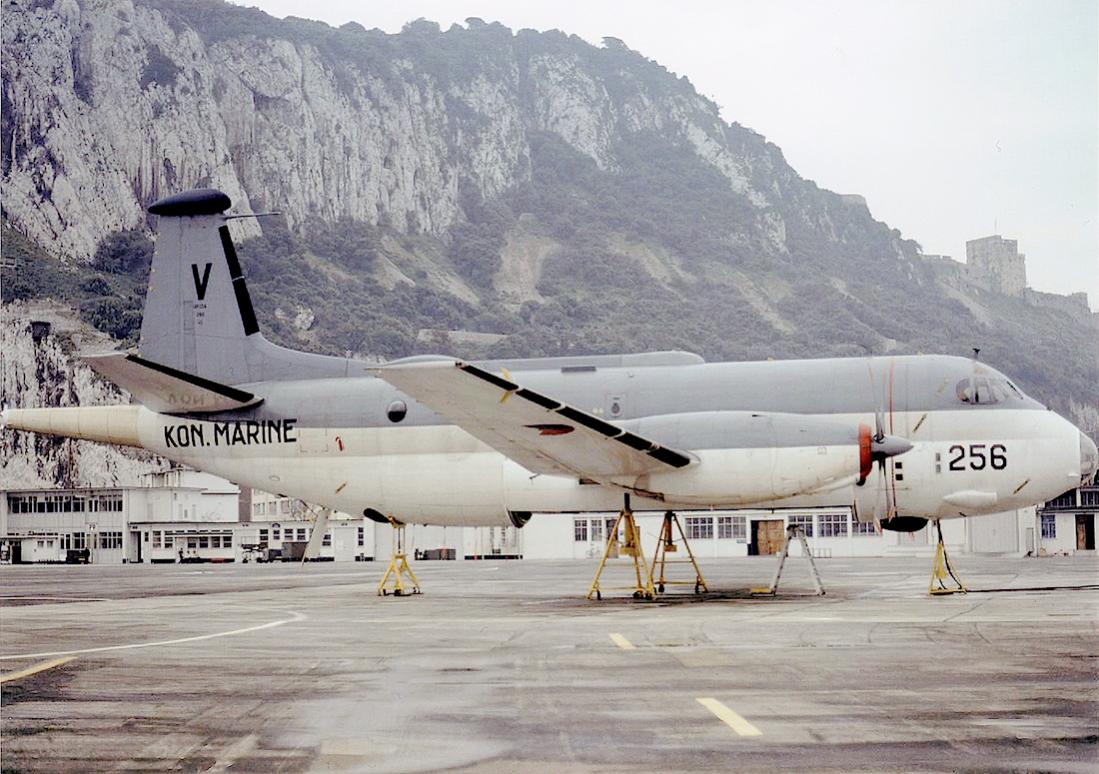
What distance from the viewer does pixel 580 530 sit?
90.4 meters

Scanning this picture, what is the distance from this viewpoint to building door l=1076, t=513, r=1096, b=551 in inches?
3359

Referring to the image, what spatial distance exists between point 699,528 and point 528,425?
62.9 meters

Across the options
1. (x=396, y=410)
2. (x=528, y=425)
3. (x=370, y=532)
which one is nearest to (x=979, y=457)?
(x=528, y=425)

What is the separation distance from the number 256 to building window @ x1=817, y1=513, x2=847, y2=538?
57.0m

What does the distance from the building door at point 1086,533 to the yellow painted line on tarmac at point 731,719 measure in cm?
8218

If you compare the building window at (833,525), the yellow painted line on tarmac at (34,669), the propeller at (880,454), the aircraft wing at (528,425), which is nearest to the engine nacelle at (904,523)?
the propeller at (880,454)

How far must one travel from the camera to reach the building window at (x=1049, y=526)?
8381cm

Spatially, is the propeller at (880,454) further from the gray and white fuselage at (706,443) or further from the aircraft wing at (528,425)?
the aircraft wing at (528,425)

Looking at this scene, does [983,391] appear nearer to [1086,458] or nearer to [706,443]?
[1086,458]

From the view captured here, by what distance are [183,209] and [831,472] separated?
19.2 meters

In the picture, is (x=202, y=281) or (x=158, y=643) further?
(x=202, y=281)

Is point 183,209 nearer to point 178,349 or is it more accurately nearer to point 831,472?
point 178,349

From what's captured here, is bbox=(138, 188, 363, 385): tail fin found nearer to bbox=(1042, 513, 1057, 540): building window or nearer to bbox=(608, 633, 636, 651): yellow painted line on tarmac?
bbox=(608, 633, 636, 651): yellow painted line on tarmac

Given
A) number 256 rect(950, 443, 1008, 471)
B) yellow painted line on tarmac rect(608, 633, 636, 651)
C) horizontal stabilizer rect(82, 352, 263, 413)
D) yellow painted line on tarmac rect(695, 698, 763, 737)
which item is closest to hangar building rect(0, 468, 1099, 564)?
number 256 rect(950, 443, 1008, 471)
